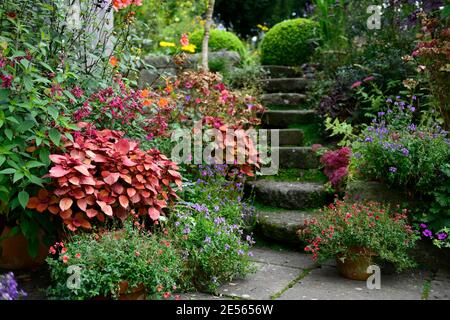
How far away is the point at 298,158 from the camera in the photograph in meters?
5.12

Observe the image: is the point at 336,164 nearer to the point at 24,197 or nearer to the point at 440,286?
the point at 440,286

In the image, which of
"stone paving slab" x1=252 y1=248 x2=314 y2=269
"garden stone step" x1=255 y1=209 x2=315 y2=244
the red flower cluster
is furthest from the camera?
the red flower cluster

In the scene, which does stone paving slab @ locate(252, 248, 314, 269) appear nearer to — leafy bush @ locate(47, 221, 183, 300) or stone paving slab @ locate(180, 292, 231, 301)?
stone paving slab @ locate(180, 292, 231, 301)

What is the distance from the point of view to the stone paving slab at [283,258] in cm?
371

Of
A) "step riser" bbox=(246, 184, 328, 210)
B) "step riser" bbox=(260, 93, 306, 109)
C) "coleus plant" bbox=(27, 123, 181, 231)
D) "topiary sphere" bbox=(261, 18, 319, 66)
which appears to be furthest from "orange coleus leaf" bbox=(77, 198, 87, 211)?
"topiary sphere" bbox=(261, 18, 319, 66)

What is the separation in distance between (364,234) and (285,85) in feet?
13.1

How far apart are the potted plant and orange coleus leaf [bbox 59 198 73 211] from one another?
1.61 m

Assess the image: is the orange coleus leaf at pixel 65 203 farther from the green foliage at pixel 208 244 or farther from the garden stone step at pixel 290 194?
the garden stone step at pixel 290 194

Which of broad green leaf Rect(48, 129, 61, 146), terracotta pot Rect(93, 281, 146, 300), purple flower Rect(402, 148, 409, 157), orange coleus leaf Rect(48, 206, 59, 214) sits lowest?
terracotta pot Rect(93, 281, 146, 300)

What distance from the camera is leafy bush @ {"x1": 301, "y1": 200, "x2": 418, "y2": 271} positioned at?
3219 mm

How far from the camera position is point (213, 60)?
6918 mm

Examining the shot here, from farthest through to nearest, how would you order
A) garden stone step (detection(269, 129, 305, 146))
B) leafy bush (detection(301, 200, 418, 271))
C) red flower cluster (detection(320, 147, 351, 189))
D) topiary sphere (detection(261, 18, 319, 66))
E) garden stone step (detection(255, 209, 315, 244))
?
topiary sphere (detection(261, 18, 319, 66)) < garden stone step (detection(269, 129, 305, 146)) < red flower cluster (detection(320, 147, 351, 189)) < garden stone step (detection(255, 209, 315, 244)) < leafy bush (detection(301, 200, 418, 271))
